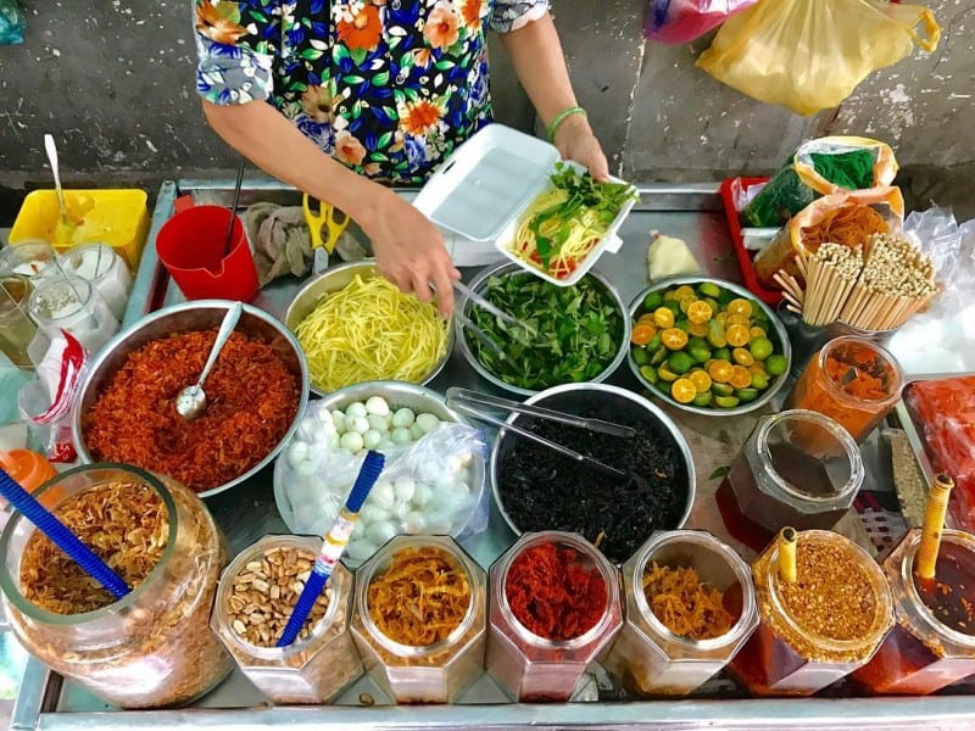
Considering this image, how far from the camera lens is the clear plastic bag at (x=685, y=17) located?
265 cm

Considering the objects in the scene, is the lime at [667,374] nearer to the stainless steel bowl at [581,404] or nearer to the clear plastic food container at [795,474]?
the stainless steel bowl at [581,404]

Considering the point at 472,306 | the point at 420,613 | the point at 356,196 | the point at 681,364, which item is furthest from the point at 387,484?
the point at 681,364

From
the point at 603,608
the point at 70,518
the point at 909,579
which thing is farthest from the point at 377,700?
the point at 909,579

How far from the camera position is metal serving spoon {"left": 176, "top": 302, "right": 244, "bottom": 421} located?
1.83 m

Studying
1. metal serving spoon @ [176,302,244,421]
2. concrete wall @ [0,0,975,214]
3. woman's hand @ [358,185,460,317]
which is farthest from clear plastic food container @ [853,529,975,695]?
concrete wall @ [0,0,975,214]

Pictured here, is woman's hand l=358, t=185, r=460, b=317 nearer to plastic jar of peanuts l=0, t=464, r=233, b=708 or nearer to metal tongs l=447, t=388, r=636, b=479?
metal tongs l=447, t=388, r=636, b=479

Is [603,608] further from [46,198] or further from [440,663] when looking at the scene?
[46,198]

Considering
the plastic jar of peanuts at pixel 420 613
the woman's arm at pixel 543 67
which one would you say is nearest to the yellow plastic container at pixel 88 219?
the woman's arm at pixel 543 67

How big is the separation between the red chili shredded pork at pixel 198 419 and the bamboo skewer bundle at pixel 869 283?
1447 millimetres

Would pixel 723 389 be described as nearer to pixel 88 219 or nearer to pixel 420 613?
pixel 420 613

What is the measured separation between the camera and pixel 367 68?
6.95 feet

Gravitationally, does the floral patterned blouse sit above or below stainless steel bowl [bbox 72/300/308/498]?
above

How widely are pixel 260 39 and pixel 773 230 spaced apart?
1.68 meters

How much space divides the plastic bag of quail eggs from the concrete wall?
2141mm
